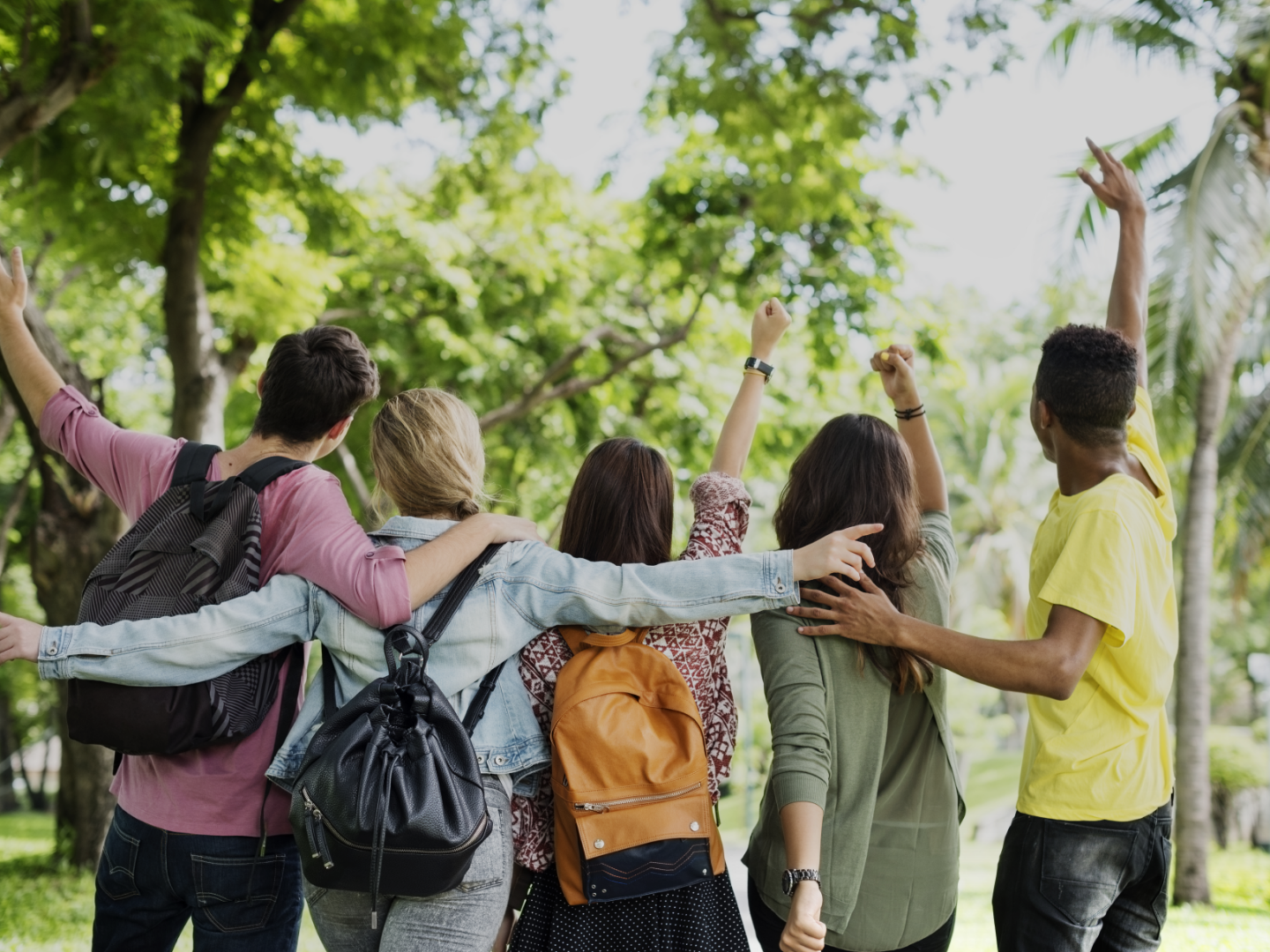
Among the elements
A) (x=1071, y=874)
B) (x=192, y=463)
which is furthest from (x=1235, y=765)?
(x=192, y=463)

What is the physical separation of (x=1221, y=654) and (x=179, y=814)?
119 ft

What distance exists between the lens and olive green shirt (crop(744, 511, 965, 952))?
230 cm

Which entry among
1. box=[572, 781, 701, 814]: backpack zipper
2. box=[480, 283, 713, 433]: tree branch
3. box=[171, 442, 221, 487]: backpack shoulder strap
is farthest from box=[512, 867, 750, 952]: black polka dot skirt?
box=[480, 283, 713, 433]: tree branch

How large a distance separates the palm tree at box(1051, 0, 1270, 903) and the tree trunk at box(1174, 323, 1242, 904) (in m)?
0.01

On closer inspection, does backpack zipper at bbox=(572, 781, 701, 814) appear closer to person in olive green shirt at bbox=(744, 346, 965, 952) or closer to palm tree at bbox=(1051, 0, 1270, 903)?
person in olive green shirt at bbox=(744, 346, 965, 952)

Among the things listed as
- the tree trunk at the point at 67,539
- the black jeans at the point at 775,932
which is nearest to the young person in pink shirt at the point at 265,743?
the black jeans at the point at 775,932

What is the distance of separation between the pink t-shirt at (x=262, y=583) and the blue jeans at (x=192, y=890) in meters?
0.04

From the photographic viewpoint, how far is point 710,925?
2.30m

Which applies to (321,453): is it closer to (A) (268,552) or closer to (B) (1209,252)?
(A) (268,552)

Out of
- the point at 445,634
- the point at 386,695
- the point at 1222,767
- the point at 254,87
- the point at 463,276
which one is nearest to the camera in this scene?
the point at 386,695

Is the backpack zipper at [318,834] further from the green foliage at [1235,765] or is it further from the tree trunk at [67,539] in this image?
the green foliage at [1235,765]

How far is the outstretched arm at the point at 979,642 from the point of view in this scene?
2.23m

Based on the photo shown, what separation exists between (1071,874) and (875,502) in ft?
3.05

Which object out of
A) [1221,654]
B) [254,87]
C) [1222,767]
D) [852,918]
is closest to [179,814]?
[852,918]
